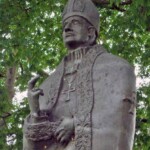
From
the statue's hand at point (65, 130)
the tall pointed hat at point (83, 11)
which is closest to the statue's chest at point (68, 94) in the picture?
the statue's hand at point (65, 130)

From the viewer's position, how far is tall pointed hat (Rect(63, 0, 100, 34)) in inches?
335

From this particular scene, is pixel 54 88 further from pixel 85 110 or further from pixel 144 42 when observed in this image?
pixel 144 42

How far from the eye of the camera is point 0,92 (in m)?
17.5

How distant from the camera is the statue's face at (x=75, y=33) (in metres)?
8.38

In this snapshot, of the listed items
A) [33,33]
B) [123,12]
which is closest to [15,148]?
[33,33]

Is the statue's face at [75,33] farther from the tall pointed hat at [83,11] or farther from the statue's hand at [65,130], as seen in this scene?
the statue's hand at [65,130]

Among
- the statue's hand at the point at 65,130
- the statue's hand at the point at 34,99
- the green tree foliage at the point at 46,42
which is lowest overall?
the statue's hand at the point at 65,130

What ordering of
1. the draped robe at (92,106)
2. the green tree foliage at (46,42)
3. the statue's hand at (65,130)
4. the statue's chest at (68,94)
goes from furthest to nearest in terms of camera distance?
the green tree foliage at (46,42), the statue's chest at (68,94), the statue's hand at (65,130), the draped robe at (92,106)

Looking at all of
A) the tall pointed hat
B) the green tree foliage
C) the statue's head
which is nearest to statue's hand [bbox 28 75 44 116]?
the statue's head

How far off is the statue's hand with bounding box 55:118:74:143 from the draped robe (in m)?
0.06

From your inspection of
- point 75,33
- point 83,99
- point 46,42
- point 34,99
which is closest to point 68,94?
point 83,99

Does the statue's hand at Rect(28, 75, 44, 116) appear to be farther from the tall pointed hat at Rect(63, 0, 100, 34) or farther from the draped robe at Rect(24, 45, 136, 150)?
the tall pointed hat at Rect(63, 0, 100, 34)

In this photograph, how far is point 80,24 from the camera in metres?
8.44

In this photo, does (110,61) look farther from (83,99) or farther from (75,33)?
(75,33)
